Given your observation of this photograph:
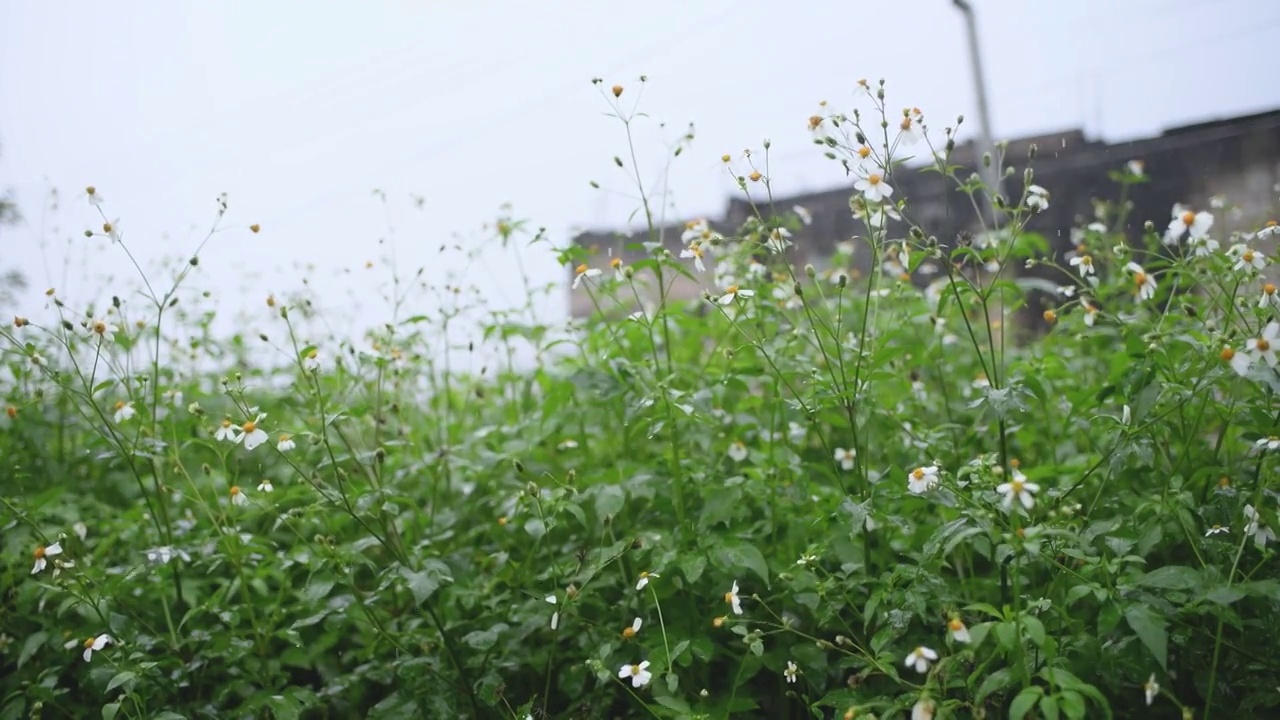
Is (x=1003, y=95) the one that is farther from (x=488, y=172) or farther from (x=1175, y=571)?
(x=1175, y=571)

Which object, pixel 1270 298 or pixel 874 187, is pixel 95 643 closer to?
pixel 874 187

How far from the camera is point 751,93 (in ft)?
9.70

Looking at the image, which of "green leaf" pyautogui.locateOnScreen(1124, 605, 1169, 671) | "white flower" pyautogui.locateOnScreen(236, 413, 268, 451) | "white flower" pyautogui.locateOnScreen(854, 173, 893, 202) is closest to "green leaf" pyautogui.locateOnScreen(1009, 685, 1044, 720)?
"green leaf" pyautogui.locateOnScreen(1124, 605, 1169, 671)

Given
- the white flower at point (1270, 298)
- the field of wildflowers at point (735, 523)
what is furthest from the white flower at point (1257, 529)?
the white flower at point (1270, 298)

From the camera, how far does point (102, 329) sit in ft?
5.05

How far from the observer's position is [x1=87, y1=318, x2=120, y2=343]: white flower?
5.06 feet

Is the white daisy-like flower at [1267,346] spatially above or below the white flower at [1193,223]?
below

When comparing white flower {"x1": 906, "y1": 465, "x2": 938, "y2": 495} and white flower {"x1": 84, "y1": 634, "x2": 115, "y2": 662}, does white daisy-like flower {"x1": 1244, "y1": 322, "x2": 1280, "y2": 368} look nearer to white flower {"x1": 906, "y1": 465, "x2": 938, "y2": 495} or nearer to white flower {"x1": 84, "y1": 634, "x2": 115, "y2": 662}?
white flower {"x1": 906, "y1": 465, "x2": 938, "y2": 495}

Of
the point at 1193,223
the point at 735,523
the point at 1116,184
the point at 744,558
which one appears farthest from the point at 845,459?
the point at 1116,184

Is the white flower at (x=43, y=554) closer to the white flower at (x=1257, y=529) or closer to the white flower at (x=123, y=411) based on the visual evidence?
the white flower at (x=123, y=411)

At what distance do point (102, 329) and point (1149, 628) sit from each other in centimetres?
168

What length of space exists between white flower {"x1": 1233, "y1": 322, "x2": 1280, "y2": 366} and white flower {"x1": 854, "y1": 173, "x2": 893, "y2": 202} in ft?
1.79

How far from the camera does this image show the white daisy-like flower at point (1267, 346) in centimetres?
120

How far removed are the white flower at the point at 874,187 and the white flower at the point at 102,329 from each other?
1.31 m
